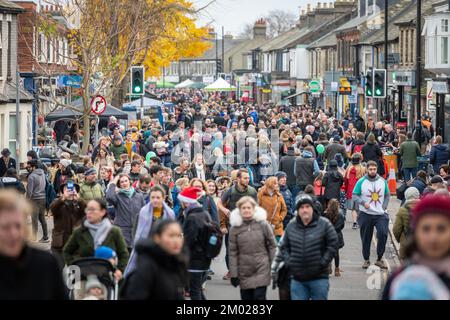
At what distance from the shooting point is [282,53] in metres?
116

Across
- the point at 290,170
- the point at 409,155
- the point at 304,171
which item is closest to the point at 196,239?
the point at 304,171

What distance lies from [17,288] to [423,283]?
2.29m

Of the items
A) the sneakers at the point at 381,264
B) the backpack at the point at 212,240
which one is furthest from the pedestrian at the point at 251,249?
the sneakers at the point at 381,264

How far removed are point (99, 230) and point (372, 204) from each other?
7.25 meters

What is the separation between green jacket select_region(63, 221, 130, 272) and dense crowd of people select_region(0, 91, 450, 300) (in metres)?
0.01

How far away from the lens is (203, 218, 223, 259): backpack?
1480 centimetres

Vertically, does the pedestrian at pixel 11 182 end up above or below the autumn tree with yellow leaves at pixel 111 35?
below

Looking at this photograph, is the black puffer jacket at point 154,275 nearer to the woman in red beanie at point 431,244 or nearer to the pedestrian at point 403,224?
the woman in red beanie at point 431,244

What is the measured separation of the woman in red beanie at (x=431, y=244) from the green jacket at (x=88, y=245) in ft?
22.5

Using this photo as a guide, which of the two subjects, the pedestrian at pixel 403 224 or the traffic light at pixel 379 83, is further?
the traffic light at pixel 379 83

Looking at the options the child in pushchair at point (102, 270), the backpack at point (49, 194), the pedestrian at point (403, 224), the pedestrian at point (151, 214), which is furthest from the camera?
the backpack at point (49, 194)

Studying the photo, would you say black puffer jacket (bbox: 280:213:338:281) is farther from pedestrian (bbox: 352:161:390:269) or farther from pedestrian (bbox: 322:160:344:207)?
pedestrian (bbox: 322:160:344:207)

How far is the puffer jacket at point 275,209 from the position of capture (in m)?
18.5

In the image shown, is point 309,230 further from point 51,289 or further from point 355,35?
point 355,35
